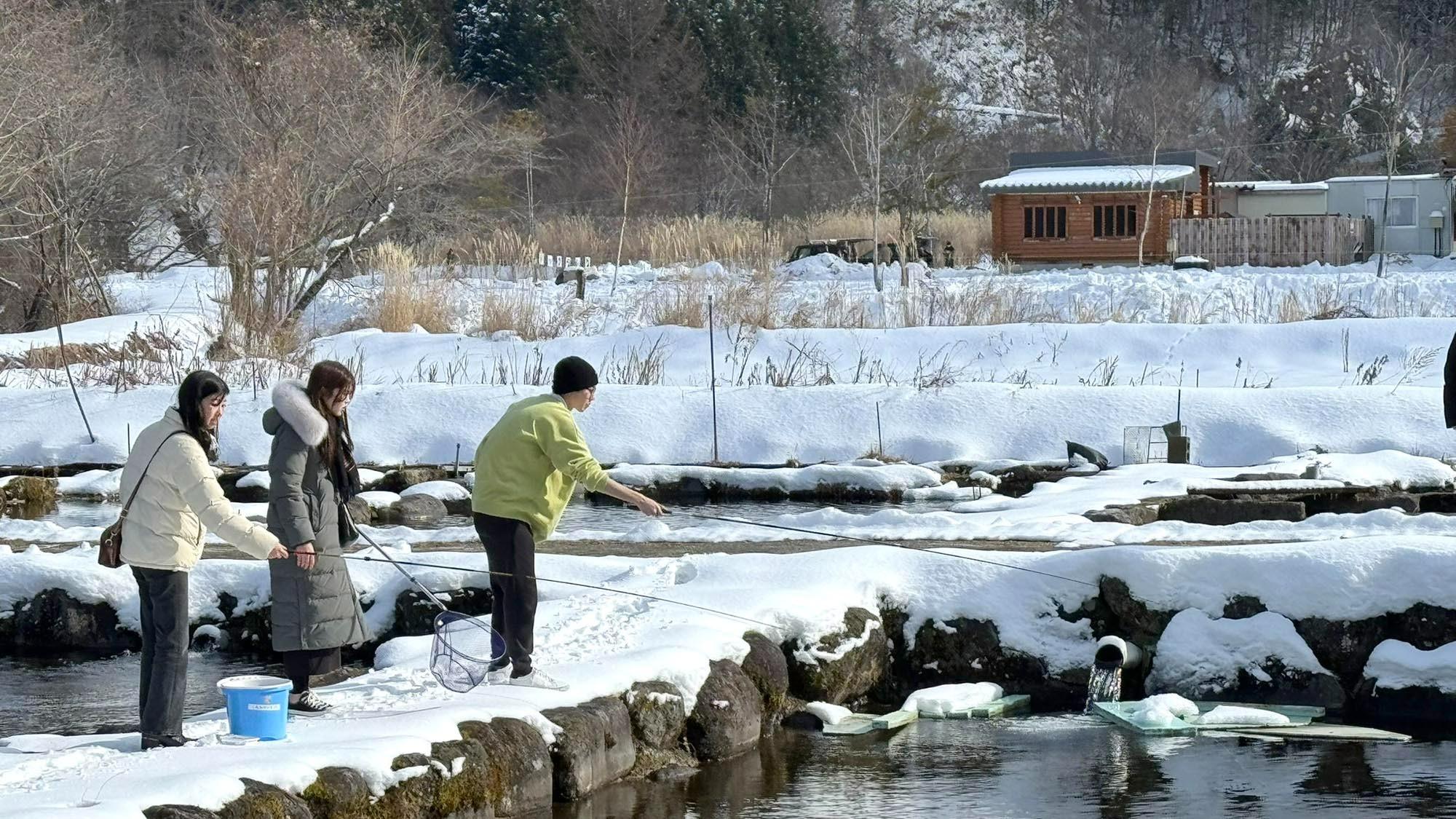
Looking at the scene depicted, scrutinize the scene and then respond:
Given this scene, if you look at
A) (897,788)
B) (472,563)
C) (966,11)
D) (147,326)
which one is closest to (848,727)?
(897,788)

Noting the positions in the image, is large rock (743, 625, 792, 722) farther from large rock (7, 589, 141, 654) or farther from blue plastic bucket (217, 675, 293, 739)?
large rock (7, 589, 141, 654)

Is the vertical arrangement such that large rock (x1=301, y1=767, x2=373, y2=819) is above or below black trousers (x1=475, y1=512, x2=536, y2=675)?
below

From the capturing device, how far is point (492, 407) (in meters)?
18.8

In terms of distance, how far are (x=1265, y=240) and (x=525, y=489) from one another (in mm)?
33548

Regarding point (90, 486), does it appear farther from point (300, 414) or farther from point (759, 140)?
point (759, 140)

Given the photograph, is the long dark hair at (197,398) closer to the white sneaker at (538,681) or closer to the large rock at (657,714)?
the white sneaker at (538,681)

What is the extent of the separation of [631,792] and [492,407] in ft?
40.3

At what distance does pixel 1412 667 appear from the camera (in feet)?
27.1

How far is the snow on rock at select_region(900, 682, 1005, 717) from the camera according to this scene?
8.34m

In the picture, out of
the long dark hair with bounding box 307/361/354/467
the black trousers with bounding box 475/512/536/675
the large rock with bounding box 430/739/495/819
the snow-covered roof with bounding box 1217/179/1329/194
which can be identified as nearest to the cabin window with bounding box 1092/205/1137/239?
the snow-covered roof with bounding box 1217/179/1329/194

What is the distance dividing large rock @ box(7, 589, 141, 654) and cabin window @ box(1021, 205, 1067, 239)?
3266 cm

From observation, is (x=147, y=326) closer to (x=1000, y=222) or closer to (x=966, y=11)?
(x=1000, y=222)

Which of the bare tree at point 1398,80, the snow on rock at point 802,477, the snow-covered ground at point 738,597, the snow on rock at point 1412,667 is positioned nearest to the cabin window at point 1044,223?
the bare tree at point 1398,80

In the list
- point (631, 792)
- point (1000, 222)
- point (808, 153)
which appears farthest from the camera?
point (808, 153)
